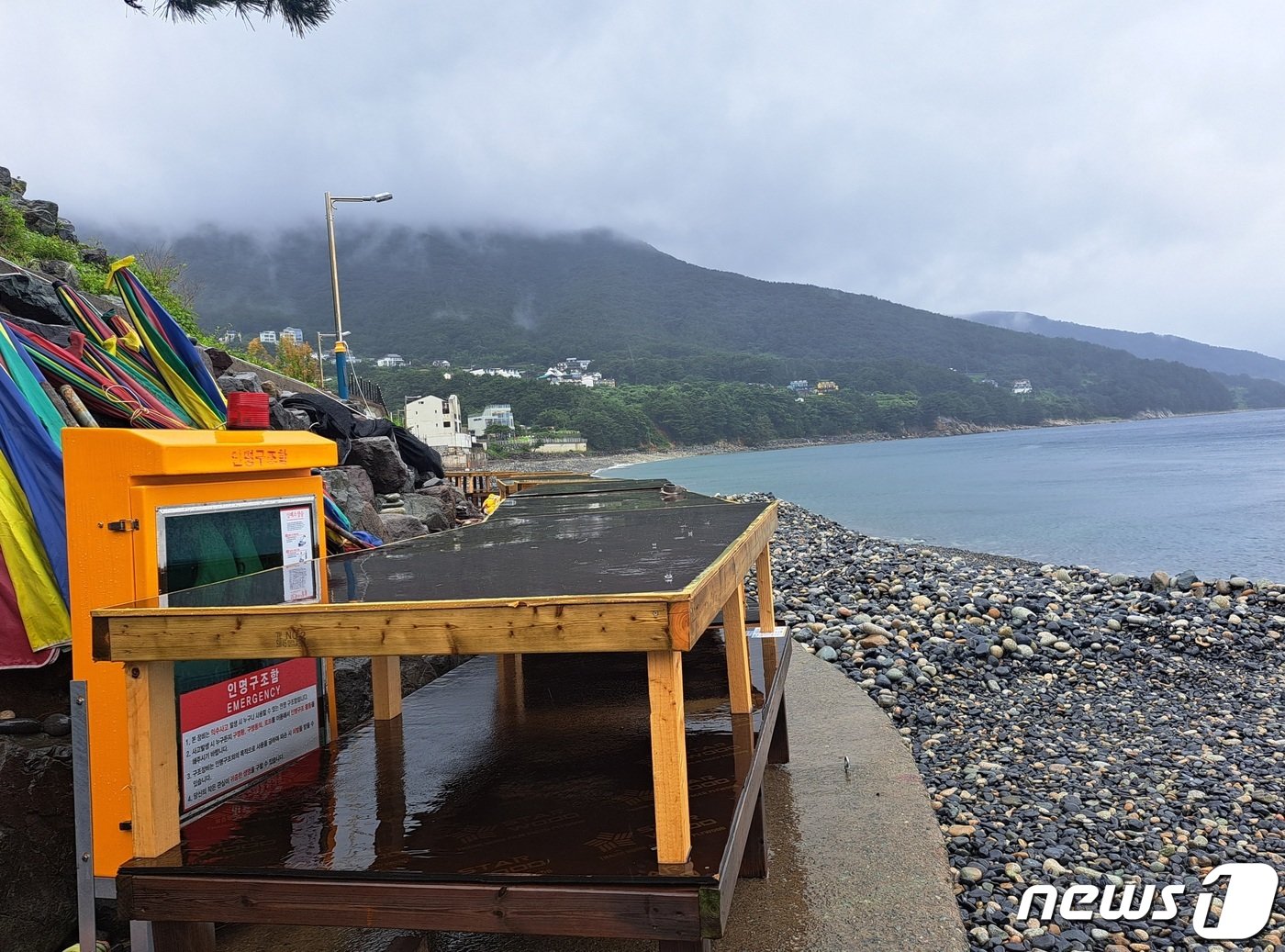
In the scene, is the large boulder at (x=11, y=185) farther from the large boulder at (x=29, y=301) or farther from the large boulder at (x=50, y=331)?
the large boulder at (x=50, y=331)

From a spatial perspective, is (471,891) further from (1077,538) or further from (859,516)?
(859,516)

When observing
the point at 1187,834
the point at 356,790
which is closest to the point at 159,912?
the point at 356,790

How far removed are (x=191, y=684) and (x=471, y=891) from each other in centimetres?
129

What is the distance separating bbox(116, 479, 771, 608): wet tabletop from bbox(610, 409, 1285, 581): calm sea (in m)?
19.1

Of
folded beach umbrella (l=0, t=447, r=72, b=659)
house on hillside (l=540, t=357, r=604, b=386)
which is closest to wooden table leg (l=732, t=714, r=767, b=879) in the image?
folded beach umbrella (l=0, t=447, r=72, b=659)

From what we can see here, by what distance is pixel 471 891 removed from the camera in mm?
2031

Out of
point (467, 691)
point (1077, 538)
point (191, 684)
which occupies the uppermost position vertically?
point (191, 684)

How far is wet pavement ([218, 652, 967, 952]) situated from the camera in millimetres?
2955

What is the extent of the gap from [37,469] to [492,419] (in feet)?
342

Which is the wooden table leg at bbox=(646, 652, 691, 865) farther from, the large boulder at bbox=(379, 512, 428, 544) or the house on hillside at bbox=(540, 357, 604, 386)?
the house on hillside at bbox=(540, 357, 604, 386)

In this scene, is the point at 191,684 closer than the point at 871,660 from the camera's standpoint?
Yes

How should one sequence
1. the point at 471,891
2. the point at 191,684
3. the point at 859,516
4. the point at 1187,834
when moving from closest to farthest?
the point at 471,891, the point at 191,684, the point at 1187,834, the point at 859,516

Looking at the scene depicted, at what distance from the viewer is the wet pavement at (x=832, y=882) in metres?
2.96

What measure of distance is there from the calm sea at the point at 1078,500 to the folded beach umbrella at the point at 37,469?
68.6 feet
